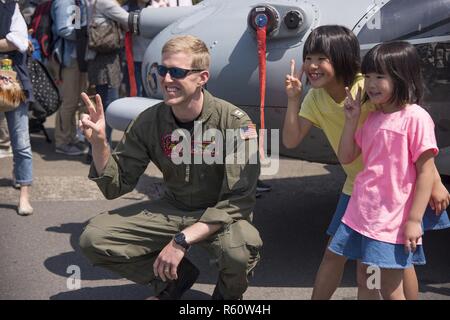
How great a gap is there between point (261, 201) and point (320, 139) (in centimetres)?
170

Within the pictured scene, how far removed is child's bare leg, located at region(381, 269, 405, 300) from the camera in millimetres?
3025

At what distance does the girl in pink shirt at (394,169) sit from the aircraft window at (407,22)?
696 millimetres

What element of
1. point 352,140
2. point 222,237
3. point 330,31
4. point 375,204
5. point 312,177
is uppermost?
point 330,31

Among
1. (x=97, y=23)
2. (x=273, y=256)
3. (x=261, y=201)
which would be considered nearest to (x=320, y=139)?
(x=273, y=256)

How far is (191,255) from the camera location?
438 centimetres

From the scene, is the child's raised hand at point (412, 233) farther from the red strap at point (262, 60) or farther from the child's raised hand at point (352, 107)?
the red strap at point (262, 60)

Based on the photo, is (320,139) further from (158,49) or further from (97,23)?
(97,23)

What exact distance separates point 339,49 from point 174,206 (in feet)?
3.51

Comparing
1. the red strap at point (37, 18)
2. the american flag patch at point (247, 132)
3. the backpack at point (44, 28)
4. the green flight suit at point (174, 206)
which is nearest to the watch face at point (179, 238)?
the green flight suit at point (174, 206)

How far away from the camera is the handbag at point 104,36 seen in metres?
6.14

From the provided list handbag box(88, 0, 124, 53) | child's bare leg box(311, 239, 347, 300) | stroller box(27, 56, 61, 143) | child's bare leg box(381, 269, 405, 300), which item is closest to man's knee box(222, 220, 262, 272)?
child's bare leg box(311, 239, 347, 300)

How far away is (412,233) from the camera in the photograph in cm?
292

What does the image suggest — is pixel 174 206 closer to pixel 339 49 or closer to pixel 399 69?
pixel 339 49

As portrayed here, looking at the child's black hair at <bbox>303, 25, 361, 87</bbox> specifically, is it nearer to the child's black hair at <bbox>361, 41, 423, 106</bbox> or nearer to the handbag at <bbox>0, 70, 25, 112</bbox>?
the child's black hair at <bbox>361, 41, 423, 106</bbox>
